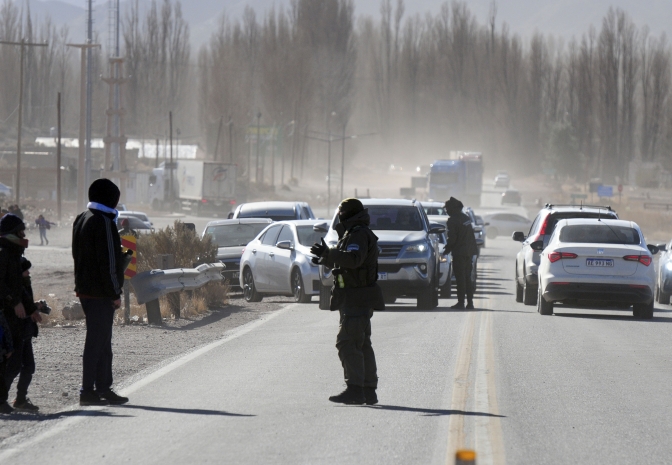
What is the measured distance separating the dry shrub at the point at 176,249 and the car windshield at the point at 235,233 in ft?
10.2

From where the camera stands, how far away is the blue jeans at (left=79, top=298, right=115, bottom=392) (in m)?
9.22

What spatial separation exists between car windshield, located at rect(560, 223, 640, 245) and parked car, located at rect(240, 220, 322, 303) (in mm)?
4336

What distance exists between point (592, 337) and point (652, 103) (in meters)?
111

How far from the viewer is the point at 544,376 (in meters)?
11.1

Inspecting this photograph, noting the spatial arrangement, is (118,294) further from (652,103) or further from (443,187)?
(652,103)

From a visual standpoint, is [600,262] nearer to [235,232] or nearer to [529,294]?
[529,294]

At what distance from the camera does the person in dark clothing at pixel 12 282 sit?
28.9 feet

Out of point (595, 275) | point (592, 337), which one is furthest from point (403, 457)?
point (595, 275)

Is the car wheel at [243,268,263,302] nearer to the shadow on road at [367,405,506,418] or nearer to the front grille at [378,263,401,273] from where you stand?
the front grille at [378,263,401,273]

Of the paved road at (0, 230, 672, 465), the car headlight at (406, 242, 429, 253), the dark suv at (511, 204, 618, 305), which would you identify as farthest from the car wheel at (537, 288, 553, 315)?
the paved road at (0, 230, 672, 465)

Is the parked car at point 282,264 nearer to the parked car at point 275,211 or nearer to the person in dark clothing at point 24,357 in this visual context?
the parked car at point 275,211

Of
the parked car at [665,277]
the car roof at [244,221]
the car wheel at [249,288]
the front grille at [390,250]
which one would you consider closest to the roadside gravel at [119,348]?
the car wheel at [249,288]

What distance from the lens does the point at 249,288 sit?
21.7 meters

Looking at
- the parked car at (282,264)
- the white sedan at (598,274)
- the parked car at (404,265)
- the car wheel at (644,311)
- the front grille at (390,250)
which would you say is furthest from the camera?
the parked car at (282,264)
